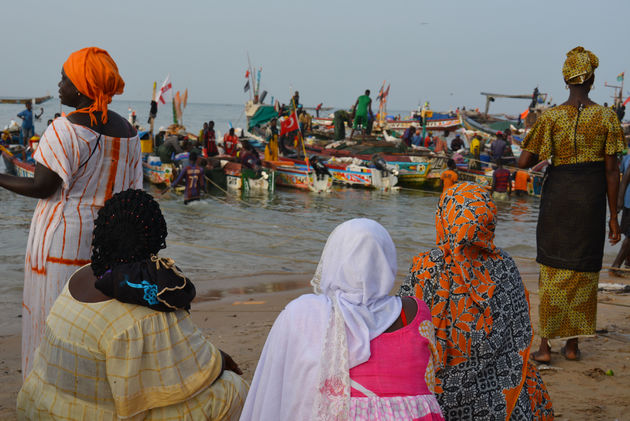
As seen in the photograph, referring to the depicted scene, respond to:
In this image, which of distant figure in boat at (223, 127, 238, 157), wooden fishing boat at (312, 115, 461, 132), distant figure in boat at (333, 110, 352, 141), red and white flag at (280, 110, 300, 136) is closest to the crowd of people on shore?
red and white flag at (280, 110, 300, 136)

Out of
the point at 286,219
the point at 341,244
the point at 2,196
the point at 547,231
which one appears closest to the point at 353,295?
the point at 341,244

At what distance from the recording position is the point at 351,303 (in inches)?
71.3

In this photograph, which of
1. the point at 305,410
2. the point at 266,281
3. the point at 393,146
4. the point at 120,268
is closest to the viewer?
the point at 305,410

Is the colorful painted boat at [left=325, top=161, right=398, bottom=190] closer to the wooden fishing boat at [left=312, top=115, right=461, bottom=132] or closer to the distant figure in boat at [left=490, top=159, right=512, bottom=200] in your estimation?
the distant figure in boat at [left=490, top=159, right=512, bottom=200]

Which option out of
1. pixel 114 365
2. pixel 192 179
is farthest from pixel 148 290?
pixel 192 179

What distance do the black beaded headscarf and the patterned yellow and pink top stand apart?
56mm

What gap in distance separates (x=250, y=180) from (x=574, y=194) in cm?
1566

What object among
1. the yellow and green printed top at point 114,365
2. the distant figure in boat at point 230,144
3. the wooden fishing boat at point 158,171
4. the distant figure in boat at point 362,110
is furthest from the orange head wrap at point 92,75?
the distant figure in boat at point 362,110

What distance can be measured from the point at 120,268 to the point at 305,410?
28.9 inches

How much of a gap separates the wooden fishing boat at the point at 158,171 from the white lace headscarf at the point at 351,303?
17145 millimetres

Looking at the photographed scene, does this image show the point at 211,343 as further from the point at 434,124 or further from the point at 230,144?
the point at 434,124

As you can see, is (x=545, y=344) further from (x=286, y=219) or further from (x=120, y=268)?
(x=286, y=219)

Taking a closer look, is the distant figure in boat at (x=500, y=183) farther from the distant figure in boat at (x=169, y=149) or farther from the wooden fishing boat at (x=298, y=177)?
the distant figure in boat at (x=169, y=149)

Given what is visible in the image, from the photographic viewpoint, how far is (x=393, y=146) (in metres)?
24.1
